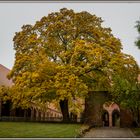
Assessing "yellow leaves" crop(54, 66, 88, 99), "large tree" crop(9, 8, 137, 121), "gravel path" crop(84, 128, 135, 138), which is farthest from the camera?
"large tree" crop(9, 8, 137, 121)

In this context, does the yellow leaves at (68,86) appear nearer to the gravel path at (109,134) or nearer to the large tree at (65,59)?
the large tree at (65,59)

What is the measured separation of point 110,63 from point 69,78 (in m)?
4.94

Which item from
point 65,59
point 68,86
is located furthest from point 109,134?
point 65,59

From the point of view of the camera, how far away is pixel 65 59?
3947 cm

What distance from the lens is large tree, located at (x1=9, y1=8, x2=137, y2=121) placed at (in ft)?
121

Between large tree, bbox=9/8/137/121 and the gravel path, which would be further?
large tree, bbox=9/8/137/121

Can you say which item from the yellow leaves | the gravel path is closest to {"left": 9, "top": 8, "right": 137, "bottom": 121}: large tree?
the yellow leaves

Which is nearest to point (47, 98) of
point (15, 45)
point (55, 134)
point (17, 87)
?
point (17, 87)

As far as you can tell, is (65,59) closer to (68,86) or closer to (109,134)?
(68,86)

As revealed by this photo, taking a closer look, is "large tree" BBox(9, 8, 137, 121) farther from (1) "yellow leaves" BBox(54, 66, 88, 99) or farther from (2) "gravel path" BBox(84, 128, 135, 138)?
(2) "gravel path" BBox(84, 128, 135, 138)

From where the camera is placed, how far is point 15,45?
4250 cm

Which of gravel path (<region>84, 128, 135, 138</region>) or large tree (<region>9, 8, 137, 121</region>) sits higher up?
large tree (<region>9, 8, 137, 121</region>)

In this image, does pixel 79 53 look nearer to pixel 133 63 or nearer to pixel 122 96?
pixel 133 63

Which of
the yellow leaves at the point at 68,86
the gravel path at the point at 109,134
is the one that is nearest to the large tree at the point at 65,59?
the yellow leaves at the point at 68,86
